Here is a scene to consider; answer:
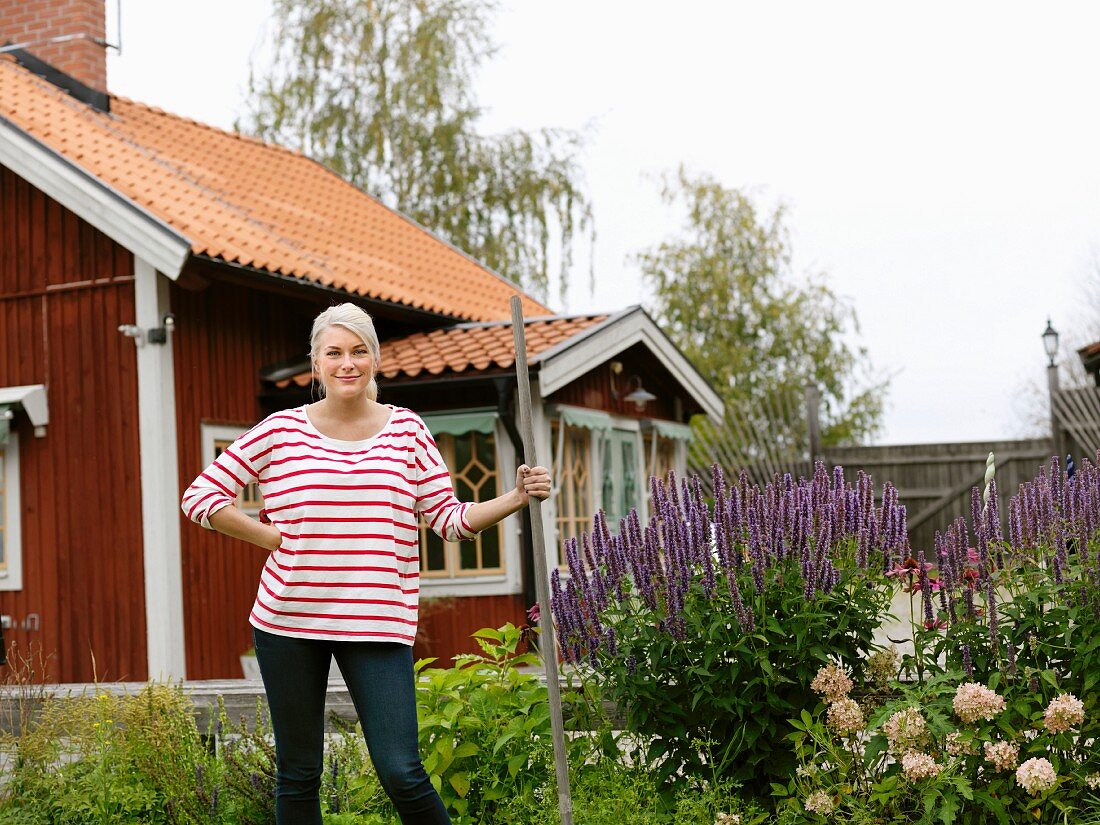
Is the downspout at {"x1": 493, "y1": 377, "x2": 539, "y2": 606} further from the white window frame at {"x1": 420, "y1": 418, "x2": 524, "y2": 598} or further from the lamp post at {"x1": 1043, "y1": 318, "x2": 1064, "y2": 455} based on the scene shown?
the lamp post at {"x1": 1043, "y1": 318, "x2": 1064, "y2": 455}

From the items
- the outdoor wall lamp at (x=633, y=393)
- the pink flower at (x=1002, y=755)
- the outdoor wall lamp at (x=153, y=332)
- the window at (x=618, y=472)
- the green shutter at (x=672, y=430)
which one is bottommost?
the pink flower at (x=1002, y=755)

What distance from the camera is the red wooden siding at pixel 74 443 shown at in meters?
9.41

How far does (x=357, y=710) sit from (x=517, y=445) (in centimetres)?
656

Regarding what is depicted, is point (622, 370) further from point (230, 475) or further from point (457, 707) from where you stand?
point (230, 475)

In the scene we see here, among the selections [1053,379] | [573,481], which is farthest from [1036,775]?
[1053,379]

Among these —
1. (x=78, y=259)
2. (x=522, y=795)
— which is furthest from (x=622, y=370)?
(x=522, y=795)

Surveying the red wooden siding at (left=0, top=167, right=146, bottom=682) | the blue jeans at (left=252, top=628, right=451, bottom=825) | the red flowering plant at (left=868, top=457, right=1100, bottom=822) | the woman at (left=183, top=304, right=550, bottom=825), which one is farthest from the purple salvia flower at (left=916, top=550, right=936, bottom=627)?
the red wooden siding at (left=0, top=167, right=146, bottom=682)

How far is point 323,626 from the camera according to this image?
3.53m

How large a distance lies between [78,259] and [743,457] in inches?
445

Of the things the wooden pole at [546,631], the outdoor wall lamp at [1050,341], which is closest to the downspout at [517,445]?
the wooden pole at [546,631]

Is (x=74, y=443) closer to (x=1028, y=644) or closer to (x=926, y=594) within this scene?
(x=926, y=594)

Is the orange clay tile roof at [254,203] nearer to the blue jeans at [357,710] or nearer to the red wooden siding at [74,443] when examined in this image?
the red wooden siding at [74,443]

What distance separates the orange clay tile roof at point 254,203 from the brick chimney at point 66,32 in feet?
0.87

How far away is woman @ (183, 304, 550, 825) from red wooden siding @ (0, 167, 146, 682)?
238 inches
